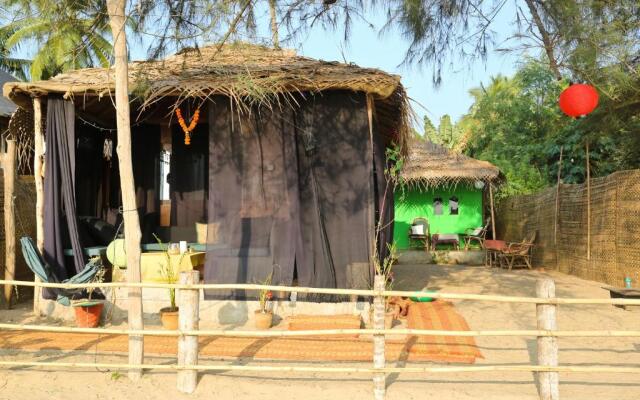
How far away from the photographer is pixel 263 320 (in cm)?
526

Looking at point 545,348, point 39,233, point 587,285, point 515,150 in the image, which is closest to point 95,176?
point 39,233

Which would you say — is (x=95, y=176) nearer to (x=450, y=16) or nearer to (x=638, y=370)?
(x=450, y=16)

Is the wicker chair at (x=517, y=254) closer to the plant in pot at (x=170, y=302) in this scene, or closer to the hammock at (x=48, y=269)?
the plant in pot at (x=170, y=302)

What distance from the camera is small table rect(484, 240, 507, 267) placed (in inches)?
436

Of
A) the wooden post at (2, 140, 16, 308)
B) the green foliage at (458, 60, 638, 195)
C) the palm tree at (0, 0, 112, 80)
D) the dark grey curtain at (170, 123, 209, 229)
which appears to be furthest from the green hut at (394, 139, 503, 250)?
the palm tree at (0, 0, 112, 80)

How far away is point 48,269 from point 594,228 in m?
8.13

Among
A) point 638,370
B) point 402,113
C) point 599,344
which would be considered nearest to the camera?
point 638,370

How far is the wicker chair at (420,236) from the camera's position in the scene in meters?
12.9

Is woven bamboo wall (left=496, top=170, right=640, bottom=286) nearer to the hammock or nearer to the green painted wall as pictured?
the green painted wall

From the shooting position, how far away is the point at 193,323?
3748mm

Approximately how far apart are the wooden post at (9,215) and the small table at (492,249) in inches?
354

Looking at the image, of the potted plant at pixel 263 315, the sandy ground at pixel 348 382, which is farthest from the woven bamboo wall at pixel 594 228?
the potted plant at pixel 263 315

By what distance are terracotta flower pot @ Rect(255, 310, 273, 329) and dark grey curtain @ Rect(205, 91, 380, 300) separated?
389 mm

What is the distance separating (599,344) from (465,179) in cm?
803
